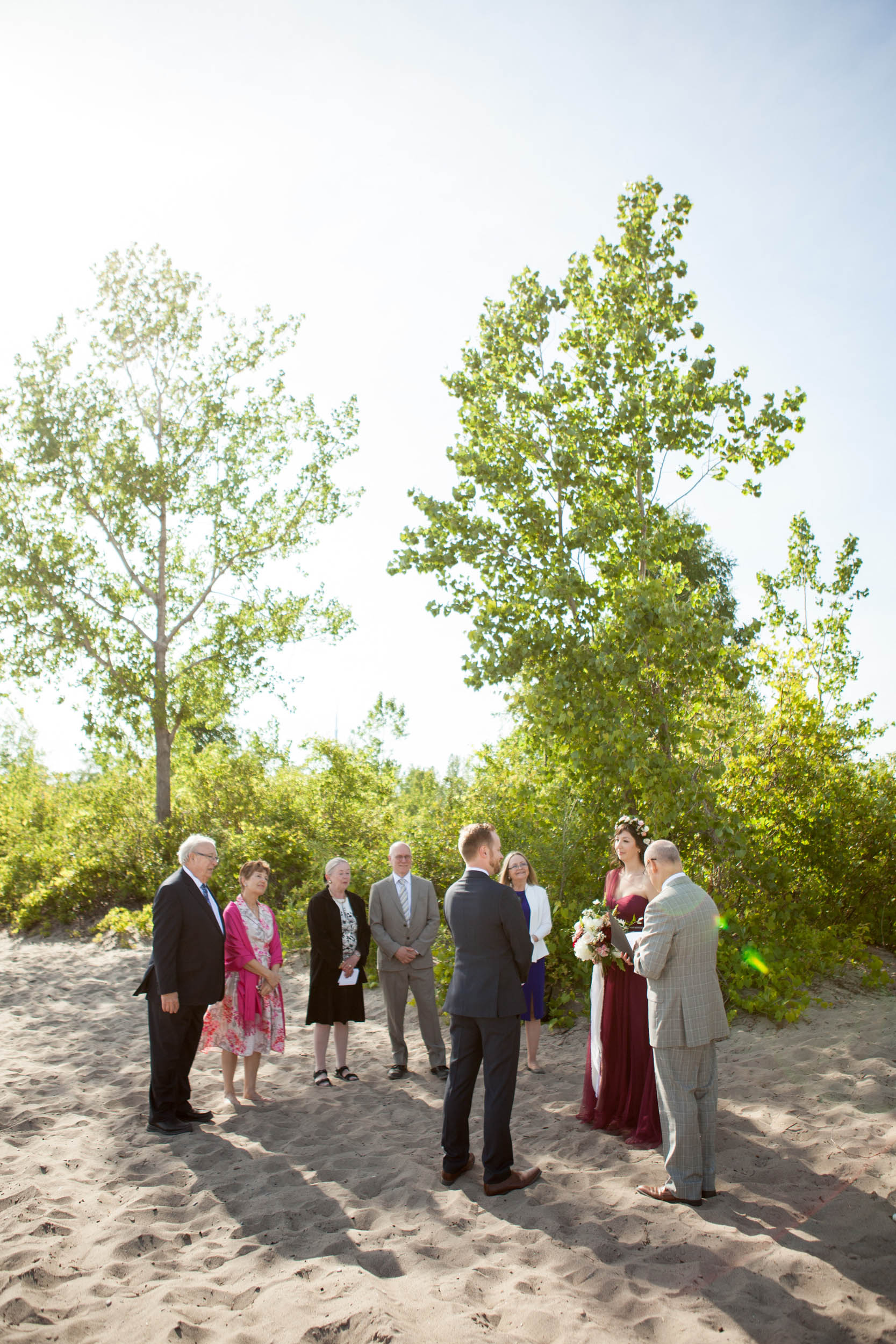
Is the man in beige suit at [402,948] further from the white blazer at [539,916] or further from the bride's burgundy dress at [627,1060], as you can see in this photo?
the bride's burgundy dress at [627,1060]

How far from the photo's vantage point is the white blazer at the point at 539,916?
24.4 ft

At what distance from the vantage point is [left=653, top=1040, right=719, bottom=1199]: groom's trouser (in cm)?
450

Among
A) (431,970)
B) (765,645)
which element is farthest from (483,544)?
(431,970)

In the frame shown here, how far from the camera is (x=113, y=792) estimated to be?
66.7 feet

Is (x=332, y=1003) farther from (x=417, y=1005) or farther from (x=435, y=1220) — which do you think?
(x=435, y=1220)

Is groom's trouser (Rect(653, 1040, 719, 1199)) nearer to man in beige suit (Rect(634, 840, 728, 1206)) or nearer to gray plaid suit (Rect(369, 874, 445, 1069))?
man in beige suit (Rect(634, 840, 728, 1206))

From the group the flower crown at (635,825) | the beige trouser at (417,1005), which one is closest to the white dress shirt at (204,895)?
the beige trouser at (417,1005)

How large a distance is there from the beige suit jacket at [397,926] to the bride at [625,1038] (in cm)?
193

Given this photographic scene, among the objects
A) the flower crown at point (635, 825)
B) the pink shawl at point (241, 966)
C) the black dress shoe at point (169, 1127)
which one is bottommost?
the black dress shoe at point (169, 1127)

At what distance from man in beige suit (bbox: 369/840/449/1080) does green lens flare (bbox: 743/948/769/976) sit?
3023 millimetres

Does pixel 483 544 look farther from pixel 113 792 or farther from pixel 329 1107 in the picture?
pixel 113 792

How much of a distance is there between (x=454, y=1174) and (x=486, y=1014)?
1.06 m

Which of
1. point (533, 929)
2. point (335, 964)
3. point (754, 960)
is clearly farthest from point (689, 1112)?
point (754, 960)

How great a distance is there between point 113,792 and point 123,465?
7.69 m
